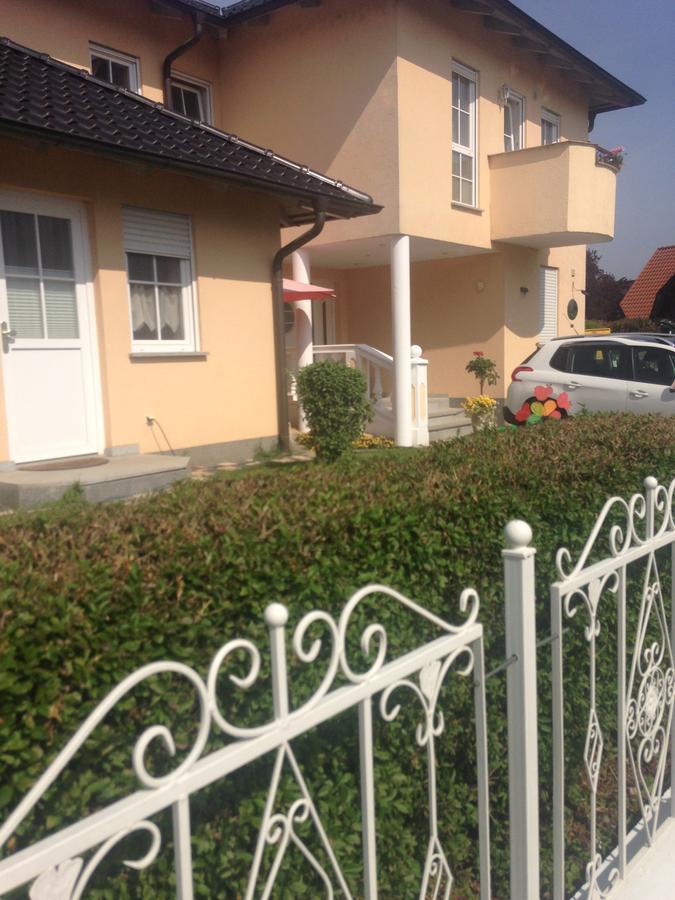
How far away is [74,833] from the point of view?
43.0 inches

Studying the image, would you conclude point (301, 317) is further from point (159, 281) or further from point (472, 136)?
point (472, 136)

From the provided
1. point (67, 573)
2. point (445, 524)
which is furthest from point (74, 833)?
point (445, 524)

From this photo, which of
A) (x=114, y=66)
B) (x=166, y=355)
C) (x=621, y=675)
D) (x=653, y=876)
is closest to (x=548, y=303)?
(x=114, y=66)

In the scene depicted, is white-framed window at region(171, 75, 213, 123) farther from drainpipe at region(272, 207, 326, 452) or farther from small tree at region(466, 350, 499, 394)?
small tree at region(466, 350, 499, 394)

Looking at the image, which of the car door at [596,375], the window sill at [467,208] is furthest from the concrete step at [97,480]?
the window sill at [467,208]

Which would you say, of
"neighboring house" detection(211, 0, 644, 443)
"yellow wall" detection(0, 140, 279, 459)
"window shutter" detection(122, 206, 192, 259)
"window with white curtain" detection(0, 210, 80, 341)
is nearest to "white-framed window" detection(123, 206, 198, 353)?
"window shutter" detection(122, 206, 192, 259)

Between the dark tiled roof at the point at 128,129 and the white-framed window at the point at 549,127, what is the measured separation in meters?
7.30

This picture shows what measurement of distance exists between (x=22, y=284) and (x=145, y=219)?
168 cm

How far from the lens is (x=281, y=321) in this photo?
390 inches

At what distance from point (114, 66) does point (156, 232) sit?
16.3 ft

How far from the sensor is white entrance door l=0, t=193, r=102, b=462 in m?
7.13

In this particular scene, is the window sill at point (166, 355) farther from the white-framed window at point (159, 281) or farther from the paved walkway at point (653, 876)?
the paved walkway at point (653, 876)

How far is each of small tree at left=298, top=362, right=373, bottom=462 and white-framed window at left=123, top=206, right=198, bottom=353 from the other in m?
1.49

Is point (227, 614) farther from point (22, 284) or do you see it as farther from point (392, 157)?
point (392, 157)
